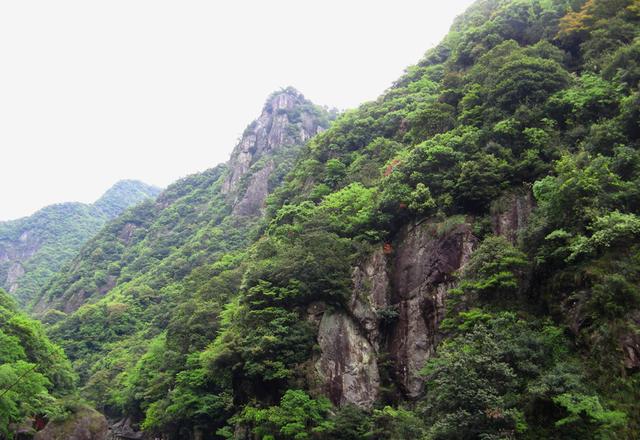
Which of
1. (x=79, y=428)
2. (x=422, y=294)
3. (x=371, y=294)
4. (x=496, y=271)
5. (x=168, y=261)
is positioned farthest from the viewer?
(x=168, y=261)

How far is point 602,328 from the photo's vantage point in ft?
46.9

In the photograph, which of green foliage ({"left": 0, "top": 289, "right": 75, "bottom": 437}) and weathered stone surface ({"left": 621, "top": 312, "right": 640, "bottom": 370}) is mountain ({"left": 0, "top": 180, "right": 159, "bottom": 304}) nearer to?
green foliage ({"left": 0, "top": 289, "right": 75, "bottom": 437})

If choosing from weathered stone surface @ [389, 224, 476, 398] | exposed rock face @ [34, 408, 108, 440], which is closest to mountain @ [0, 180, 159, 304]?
exposed rock face @ [34, 408, 108, 440]

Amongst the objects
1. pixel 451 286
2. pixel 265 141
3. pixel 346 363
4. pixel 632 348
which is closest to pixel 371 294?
pixel 346 363

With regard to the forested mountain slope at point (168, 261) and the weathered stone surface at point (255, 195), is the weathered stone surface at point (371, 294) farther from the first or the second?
the weathered stone surface at point (255, 195)

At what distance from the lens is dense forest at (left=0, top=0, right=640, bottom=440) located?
14312 millimetres

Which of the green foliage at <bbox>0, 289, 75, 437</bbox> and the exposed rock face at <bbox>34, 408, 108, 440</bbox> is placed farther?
the exposed rock face at <bbox>34, 408, 108, 440</bbox>

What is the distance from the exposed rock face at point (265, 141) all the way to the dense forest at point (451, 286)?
38.2m

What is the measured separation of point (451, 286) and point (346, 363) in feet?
21.4

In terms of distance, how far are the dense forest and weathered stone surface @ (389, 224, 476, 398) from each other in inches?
4.2

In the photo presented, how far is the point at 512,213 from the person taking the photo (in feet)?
72.3

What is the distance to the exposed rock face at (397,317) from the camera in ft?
72.4

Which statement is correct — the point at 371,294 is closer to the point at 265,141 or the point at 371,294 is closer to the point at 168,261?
the point at 168,261

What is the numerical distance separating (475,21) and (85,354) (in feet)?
191
